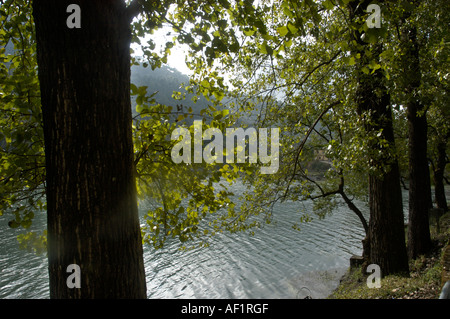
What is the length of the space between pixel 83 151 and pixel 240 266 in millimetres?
18985

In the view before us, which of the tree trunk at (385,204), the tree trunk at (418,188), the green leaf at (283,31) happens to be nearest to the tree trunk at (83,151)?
the green leaf at (283,31)

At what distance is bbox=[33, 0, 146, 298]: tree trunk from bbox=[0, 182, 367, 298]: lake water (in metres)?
13.0

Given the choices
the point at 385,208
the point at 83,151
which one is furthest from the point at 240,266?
the point at 83,151

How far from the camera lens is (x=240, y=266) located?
19719mm

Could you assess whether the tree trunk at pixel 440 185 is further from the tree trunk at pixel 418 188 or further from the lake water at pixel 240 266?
the tree trunk at pixel 418 188

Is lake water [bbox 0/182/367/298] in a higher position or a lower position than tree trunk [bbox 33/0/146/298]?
lower

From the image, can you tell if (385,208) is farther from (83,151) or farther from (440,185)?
(440,185)

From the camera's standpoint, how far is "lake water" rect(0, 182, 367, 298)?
16.4 metres

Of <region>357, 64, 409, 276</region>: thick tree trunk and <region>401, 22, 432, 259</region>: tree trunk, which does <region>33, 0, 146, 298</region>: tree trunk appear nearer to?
<region>357, 64, 409, 276</region>: thick tree trunk

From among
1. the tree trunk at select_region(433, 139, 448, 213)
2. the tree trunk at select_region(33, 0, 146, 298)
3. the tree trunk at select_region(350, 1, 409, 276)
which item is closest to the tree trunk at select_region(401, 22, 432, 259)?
the tree trunk at select_region(350, 1, 409, 276)

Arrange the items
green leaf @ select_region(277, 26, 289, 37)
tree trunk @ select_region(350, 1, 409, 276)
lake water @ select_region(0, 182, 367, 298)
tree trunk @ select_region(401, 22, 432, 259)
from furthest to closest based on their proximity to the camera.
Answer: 1. lake water @ select_region(0, 182, 367, 298)
2. tree trunk @ select_region(401, 22, 432, 259)
3. tree trunk @ select_region(350, 1, 409, 276)
4. green leaf @ select_region(277, 26, 289, 37)

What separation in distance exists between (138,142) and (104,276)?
2.84m

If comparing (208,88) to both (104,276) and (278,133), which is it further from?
(278,133)

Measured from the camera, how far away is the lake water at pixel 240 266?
1641cm
